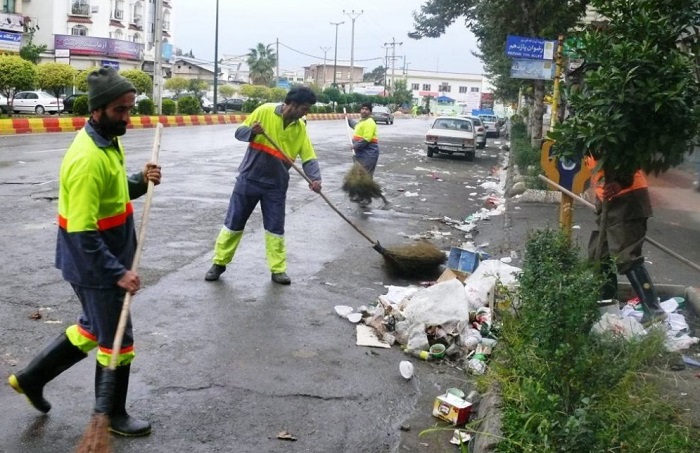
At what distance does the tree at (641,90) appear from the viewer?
4.58 metres

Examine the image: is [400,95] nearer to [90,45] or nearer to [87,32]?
[87,32]

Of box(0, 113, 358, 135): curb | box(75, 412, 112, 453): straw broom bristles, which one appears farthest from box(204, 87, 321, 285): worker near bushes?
box(0, 113, 358, 135): curb

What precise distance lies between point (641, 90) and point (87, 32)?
6336cm

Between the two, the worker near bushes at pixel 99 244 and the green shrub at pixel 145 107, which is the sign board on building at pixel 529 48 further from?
the green shrub at pixel 145 107

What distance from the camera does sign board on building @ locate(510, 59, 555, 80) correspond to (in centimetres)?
1530

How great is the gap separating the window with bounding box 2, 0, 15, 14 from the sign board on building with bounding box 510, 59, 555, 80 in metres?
46.7

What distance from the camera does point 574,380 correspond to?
3.75 meters

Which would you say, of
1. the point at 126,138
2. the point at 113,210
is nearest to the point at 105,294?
the point at 113,210

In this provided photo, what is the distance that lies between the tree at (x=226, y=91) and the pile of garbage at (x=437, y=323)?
6139 cm

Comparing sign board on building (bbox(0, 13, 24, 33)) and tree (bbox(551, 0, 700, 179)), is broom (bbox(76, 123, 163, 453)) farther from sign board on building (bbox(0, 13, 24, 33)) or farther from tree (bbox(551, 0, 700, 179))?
sign board on building (bbox(0, 13, 24, 33))

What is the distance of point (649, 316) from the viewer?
618 cm

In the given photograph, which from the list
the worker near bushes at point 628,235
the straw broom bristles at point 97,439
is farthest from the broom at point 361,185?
the straw broom bristles at point 97,439

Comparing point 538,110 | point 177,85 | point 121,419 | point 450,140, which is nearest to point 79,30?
point 177,85

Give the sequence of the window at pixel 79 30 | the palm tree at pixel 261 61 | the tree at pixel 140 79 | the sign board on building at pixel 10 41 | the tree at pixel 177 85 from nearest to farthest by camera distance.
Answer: the tree at pixel 140 79, the sign board on building at pixel 10 41, the tree at pixel 177 85, the window at pixel 79 30, the palm tree at pixel 261 61
